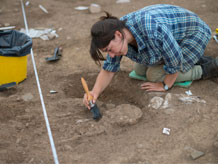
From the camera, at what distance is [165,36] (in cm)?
197

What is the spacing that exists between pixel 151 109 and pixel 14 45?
189 centimetres

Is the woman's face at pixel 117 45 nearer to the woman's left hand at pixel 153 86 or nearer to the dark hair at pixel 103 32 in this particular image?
the dark hair at pixel 103 32

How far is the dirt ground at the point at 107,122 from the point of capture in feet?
6.05

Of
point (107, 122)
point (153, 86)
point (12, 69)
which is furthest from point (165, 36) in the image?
point (12, 69)

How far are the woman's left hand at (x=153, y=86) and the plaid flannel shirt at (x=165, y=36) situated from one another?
277mm

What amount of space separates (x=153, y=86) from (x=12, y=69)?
1.64m

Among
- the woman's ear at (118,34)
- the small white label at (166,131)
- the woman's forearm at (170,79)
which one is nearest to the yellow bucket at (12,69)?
the woman's ear at (118,34)

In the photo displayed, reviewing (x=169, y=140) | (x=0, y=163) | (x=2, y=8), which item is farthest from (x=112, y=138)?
(x=2, y=8)

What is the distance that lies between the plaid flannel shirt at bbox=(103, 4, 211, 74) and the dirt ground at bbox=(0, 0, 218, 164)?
400 millimetres

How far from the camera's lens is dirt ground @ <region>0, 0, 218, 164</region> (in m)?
1.84

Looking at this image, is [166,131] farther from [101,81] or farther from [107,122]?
[101,81]

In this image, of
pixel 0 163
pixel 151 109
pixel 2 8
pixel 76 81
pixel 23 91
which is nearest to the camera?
pixel 0 163

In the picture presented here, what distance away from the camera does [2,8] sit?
215 inches

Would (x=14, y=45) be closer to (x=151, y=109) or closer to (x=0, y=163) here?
(x=0, y=163)
